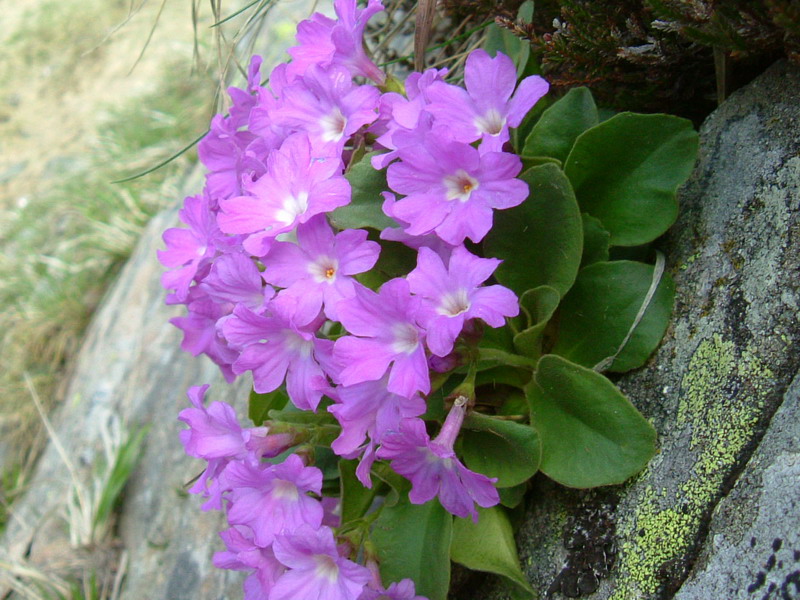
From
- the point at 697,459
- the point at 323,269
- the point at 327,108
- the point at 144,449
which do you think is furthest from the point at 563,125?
the point at 144,449

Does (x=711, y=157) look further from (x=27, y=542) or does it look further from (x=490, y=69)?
(x=27, y=542)

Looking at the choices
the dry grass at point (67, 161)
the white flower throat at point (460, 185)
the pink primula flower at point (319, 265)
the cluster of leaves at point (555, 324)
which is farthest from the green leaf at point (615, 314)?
the dry grass at point (67, 161)

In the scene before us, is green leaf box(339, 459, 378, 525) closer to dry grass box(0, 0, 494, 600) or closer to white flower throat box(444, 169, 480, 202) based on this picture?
white flower throat box(444, 169, 480, 202)

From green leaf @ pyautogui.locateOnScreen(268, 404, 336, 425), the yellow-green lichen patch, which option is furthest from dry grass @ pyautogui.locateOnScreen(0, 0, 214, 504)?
the yellow-green lichen patch

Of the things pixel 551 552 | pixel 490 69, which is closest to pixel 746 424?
pixel 551 552

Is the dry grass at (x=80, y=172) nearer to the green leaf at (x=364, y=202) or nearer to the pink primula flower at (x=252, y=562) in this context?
the green leaf at (x=364, y=202)
